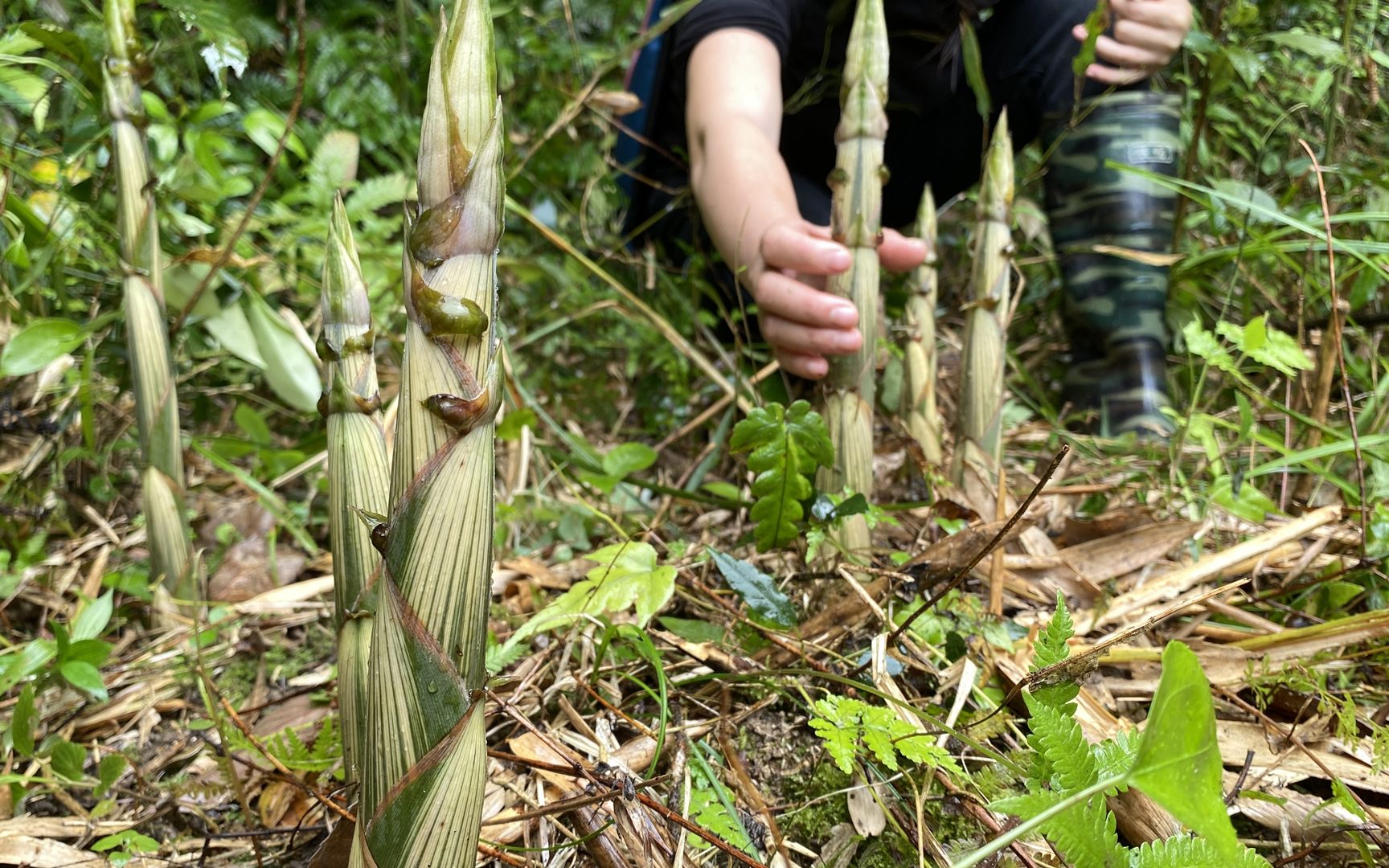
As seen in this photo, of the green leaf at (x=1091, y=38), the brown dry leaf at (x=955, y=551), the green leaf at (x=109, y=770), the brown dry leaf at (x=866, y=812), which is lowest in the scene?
the green leaf at (x=109, y=770)

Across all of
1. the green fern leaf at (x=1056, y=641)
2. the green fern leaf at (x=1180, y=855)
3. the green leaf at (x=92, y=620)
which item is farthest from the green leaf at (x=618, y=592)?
the green leaf at (x=92, y=620)

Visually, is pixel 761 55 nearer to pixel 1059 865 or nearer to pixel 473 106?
pixel 473 106

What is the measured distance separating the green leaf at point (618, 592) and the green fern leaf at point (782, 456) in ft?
0.53

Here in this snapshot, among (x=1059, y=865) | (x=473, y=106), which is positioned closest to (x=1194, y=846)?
(x=1059, y=865)

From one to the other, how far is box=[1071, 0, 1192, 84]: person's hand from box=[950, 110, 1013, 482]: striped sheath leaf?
0.59m

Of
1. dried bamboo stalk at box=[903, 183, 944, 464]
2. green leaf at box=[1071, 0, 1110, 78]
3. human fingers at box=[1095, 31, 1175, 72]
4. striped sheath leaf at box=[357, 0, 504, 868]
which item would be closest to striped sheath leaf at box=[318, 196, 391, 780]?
striped sheath leaf at box=[357, 0, 504, 868]

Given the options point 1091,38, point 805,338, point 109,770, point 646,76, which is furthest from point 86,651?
point 646,76

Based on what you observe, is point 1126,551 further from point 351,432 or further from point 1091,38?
point 351,432

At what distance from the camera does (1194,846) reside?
0.60 meters

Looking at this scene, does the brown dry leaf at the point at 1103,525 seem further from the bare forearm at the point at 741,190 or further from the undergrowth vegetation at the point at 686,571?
the bare forearm at the point at 741,190

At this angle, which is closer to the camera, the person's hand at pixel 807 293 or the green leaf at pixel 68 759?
the green leaf at pixel 68 759

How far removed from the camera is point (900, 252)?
4.59 ft

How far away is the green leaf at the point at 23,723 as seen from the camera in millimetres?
930

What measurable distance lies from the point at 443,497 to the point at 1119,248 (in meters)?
1.97
